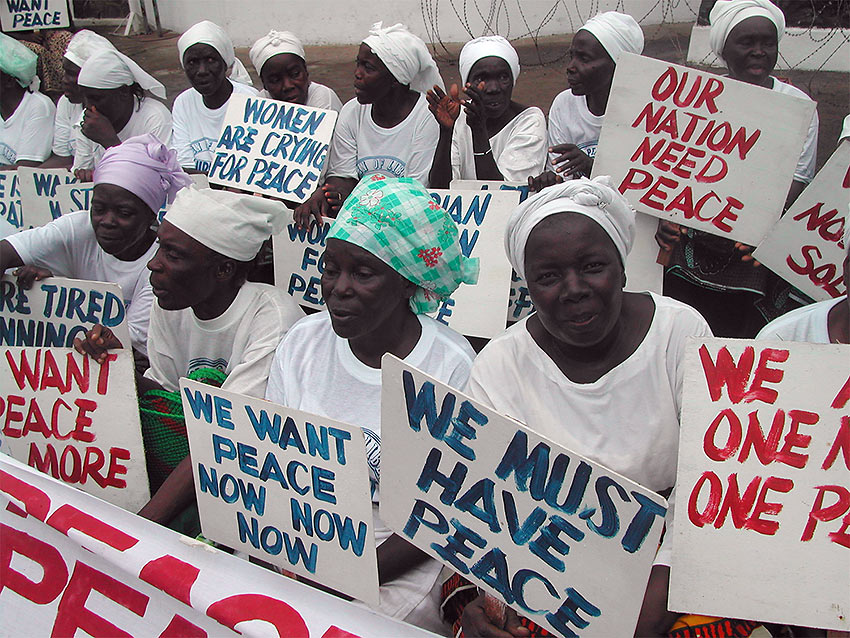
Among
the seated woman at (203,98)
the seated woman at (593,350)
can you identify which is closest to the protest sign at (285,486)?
the seated woman at (593,350)

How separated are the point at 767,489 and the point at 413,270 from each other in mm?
1207

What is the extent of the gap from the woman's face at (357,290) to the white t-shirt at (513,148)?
1.72m

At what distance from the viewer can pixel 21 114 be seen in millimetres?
6141

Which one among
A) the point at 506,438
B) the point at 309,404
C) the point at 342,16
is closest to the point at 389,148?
the point at 309,404

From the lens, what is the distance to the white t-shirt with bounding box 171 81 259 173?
498 cm

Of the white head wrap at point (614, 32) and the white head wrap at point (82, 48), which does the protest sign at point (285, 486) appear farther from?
the white head wrap at point (82, 48)

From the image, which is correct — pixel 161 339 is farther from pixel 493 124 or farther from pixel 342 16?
pixel 342 16

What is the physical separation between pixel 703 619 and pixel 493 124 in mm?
3017

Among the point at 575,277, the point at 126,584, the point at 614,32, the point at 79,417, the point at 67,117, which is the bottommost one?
the point at 126,584

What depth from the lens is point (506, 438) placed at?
5.60 feet

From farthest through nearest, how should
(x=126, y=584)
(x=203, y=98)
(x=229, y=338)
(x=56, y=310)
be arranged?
(x=203, y=98) < (x=56, y=310) < (x=229, y=338) < (x=126, y=584)

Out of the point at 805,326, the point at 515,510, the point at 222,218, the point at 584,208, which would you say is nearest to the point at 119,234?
the point at 222,218

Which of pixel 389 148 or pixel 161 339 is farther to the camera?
pixel 389 148

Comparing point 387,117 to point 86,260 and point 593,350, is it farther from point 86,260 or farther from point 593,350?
point 593,350
